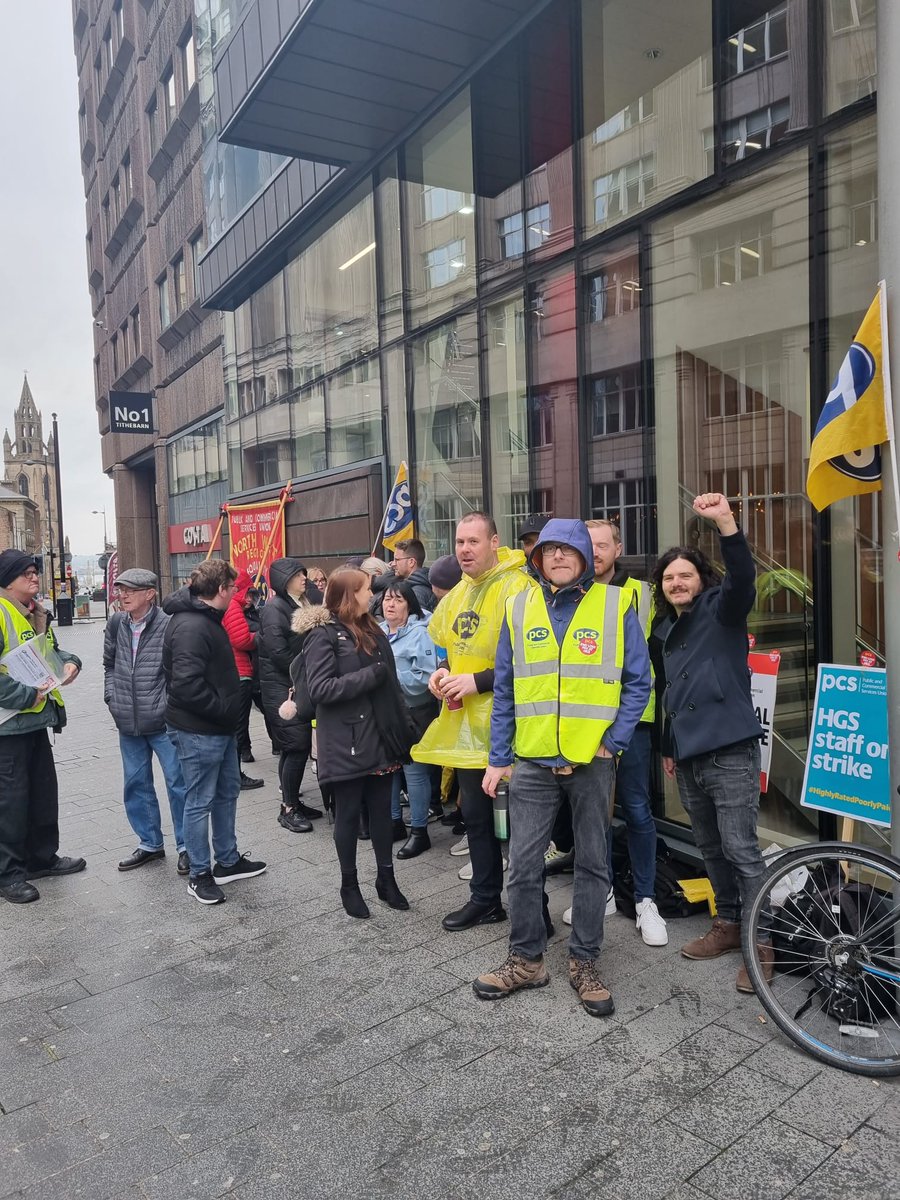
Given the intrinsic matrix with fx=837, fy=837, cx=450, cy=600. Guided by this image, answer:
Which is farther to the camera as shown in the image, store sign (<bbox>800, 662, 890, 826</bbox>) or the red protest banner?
the red protest banner

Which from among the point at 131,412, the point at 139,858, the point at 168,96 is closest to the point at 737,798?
the point at 139,858

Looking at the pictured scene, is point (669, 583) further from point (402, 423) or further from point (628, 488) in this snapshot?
point (402, 423)

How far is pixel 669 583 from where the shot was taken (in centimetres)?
402

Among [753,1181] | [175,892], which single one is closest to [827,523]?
[753,1181]

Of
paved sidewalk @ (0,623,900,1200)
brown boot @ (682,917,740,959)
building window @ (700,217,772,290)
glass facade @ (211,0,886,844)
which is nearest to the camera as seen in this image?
paved sidewalk @ (0,623,900,1200)

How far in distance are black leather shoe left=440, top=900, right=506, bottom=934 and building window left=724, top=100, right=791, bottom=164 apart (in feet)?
16.0

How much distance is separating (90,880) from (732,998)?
409 centimetres

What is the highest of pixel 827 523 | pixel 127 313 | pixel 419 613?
pixel 127 313

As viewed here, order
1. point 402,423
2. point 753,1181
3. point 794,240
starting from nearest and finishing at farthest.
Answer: point 753,1181
point 794,240
point 402,423

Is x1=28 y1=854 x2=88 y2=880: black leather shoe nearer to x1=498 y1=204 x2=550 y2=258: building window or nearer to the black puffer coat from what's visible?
the black puffer coat

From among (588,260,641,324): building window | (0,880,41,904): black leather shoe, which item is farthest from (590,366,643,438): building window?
(0,880,41,904): black leather shoe

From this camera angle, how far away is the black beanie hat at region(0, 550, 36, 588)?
5.45 meters

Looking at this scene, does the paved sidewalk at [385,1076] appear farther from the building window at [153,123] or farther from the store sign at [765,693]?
the building window at [153,123]

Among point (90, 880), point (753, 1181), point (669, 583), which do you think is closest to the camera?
point (753, 1181)
